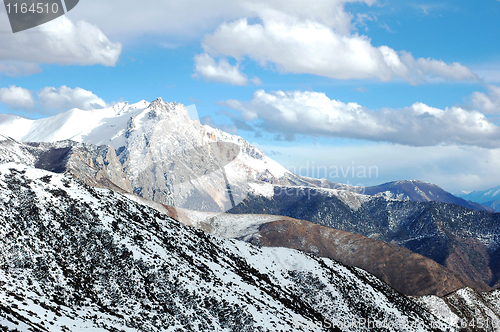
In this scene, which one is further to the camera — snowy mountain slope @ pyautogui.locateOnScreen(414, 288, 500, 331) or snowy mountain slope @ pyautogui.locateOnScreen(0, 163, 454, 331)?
snowy mountain slope @ pyautogui.locateOnScreen(414, 288, 500, 331)

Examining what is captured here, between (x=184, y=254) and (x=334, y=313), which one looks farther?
(x=334, y=313)

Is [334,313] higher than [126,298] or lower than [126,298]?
lower

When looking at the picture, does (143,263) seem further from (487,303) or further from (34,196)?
(487,303)

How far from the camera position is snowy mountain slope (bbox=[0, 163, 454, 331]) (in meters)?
54.3

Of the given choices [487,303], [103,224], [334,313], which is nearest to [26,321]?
[103,224]

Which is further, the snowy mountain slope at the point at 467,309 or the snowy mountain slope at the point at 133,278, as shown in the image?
the snowy mountain slope at the point at 467,309

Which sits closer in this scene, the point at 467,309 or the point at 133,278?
the point at 133,278

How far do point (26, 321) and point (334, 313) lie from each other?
7660cm

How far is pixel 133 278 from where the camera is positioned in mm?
67375

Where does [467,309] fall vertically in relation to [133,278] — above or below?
below

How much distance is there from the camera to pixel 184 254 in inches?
3465

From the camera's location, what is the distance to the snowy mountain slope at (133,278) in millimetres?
54259

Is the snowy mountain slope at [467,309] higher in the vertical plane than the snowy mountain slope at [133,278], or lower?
lower

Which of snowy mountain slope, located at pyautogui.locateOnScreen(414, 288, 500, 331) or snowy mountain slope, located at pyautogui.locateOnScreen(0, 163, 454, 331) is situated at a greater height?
snowy mountain slope, located at pyautogui.locateOnScreen(0, 163, 454, 331)
